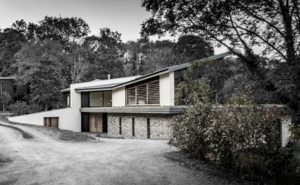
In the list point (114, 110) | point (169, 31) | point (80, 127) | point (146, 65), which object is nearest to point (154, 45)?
point (146, 65)

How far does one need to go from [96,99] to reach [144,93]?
1143 centimetres

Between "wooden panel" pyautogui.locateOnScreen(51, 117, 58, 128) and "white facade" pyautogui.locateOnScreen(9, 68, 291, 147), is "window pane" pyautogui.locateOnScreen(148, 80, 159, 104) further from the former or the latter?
"wooden panel" pyautogui.locateOnScreen(51, 117, 58, 128)

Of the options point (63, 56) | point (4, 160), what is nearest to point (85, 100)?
point (63, 56)

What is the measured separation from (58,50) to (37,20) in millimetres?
20947

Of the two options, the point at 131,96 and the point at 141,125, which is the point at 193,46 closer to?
the point at 141,125

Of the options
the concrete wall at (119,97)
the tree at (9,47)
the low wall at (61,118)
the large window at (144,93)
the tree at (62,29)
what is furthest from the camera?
the tree at (62,29)

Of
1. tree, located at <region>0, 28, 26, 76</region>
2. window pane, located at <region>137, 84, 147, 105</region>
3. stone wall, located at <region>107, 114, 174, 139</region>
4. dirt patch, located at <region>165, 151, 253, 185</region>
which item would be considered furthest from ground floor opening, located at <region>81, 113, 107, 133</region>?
tree, located at <region>0, 28, 26, 76</region>

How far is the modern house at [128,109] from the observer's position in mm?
19797

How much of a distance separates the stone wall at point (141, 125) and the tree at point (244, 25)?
377 inches

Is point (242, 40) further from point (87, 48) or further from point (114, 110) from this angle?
point (87, 48)

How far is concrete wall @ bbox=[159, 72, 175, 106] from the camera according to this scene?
64.7ft

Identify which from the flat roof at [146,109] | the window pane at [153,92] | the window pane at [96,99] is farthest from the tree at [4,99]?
the window pane at [153,92]

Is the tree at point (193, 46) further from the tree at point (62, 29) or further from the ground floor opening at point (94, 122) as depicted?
the tree at point (62, 29)

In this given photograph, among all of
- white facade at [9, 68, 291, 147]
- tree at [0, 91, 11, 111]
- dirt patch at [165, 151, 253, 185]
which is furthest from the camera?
tree at [0, 91, 11, 111]
